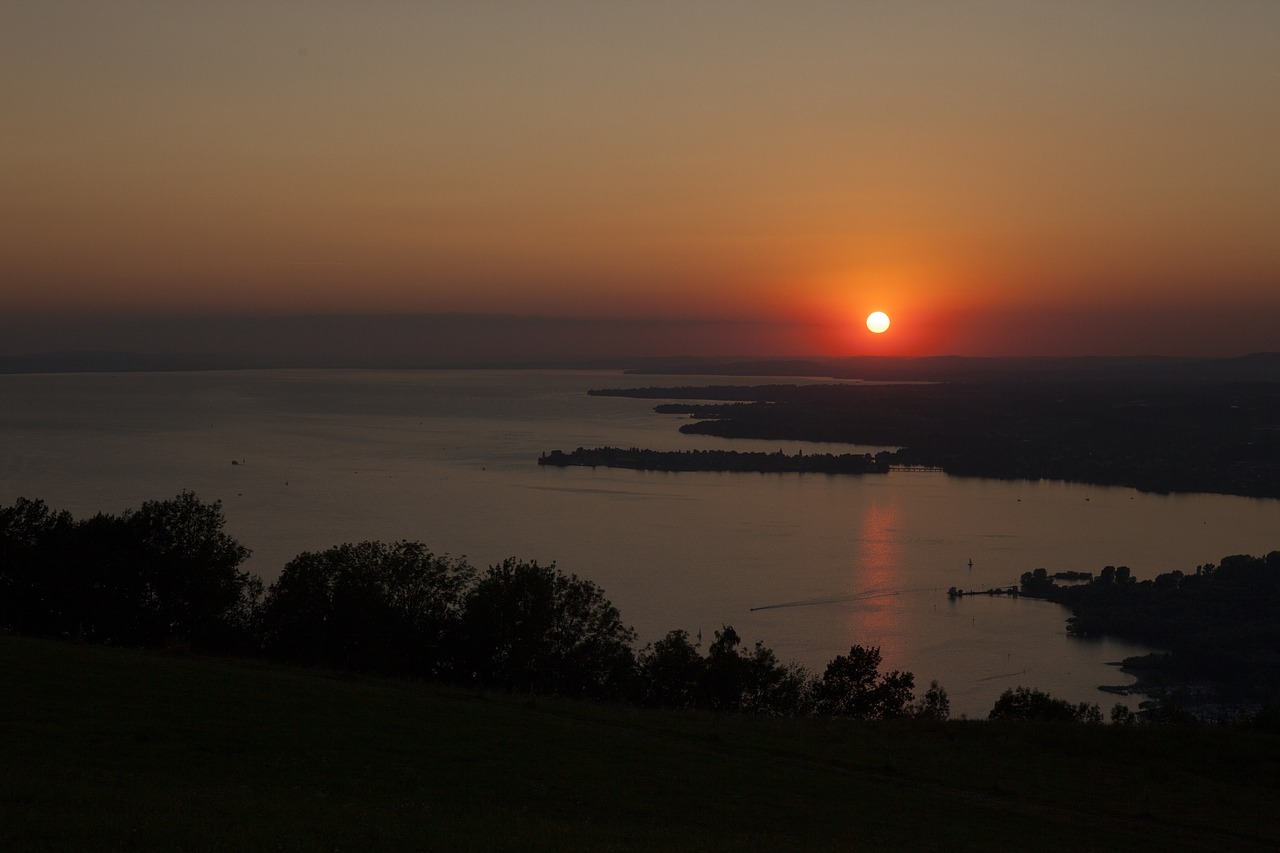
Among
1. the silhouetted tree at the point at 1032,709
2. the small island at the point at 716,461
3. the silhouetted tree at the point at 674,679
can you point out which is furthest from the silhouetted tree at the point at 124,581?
the small island at the point at 716,461

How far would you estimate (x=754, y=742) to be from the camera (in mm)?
13523

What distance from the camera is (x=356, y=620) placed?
20828mm

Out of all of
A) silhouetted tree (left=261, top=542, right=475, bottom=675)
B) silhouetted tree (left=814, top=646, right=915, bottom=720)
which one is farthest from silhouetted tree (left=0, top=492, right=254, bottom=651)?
silhouetted tree (left=814, top=646, right=915, bottom=720)

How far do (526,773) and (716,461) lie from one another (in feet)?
290

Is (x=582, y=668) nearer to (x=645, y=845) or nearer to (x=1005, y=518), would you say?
(x=645, y=845)

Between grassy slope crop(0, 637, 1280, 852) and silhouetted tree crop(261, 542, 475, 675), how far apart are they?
5721 mm

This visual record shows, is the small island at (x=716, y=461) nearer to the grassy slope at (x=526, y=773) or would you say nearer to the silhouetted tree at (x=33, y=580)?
the silhouetted tree at (x=33, y=580)

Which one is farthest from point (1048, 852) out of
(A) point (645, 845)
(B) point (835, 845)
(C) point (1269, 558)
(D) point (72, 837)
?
(C) point (1269, 558)

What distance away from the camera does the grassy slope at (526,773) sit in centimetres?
758

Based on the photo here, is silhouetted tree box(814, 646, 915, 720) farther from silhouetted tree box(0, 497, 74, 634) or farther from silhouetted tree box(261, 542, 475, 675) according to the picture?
silhouetted tree box(0, 497, 74, 634)

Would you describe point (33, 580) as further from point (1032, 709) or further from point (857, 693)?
point (1032, 709)

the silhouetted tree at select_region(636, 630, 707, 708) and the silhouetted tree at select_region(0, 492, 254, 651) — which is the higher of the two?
the silhouetted tree at select_region(0, 492, 254, 651)

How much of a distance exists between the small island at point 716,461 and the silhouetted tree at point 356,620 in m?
71.2

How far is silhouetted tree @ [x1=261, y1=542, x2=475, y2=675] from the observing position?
20.3 m
